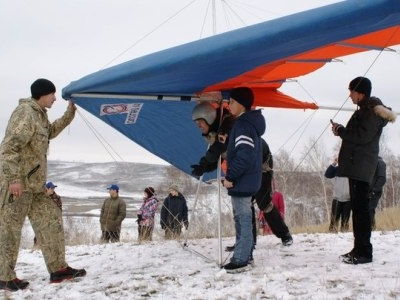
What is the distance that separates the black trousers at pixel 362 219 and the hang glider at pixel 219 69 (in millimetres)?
1432

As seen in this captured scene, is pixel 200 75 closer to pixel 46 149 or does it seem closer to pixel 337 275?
pixel 46 149

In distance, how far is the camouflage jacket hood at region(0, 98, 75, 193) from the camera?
13.8ft

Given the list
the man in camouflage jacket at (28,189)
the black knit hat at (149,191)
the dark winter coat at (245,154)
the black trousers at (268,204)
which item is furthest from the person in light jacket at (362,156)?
the black knit hat at (149,191)

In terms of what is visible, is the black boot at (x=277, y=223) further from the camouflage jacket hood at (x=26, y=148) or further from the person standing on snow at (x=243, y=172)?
the camouflage jacket hood at (x=26, y=148)

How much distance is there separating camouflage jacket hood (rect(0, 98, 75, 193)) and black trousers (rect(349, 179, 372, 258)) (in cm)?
316

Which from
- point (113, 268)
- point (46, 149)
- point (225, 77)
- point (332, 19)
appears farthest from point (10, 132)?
point (332, 19)

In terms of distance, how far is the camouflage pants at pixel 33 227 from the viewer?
4289 millimetres

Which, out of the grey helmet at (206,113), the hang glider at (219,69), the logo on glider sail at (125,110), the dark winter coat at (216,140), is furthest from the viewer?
the logo on glider sail at (125,110)

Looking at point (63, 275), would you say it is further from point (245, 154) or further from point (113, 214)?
point (113, 214)

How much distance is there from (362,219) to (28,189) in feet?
10.8

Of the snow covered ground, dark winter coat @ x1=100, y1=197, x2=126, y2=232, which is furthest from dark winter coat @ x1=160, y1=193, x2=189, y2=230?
the snow covered ground

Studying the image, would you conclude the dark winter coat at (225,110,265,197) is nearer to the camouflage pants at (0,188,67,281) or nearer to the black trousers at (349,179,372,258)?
the black trousers at (349,179,372,258)

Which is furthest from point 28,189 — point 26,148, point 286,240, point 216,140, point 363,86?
point 363,86

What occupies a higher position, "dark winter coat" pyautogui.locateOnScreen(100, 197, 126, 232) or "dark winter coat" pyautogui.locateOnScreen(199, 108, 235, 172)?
"dark winter coat" pyautogui.locateOnScreen(199, 108, 235, 172)
